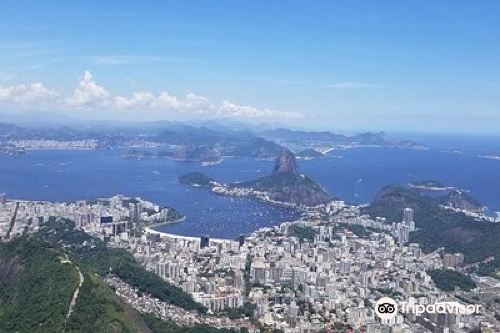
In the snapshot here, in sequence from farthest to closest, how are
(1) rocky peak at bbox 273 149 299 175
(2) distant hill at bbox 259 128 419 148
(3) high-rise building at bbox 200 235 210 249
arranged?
(2) distant hill at bbox 259 128 419 148 < (1) rocky peak at bbox 273 149 299 175 < (3) high-rise building at bbox 200 235 210 249

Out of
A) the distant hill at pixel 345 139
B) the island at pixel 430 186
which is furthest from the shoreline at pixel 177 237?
the distant hill at pixel 345 139

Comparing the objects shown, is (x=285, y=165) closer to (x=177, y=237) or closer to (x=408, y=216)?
(x=408, y=216)

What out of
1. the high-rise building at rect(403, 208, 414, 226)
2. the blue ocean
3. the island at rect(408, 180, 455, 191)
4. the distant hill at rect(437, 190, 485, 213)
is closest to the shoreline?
the blue ocean

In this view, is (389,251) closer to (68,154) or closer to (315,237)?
(315,237)

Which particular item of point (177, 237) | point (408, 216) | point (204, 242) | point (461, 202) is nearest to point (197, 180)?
point (461, 202)

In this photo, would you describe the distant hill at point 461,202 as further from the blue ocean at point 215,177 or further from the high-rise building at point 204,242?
the high-rise building at point 204,242

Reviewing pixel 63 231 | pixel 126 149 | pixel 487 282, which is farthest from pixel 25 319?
pixel 126 149

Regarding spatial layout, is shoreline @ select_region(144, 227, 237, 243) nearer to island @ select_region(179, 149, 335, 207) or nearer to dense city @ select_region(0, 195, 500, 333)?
dense city @ select_region(0, 195, 500, 333)
